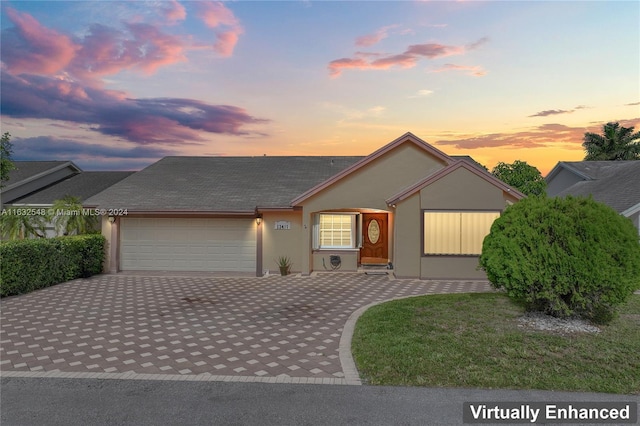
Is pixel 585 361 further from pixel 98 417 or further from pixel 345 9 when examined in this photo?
pixel 345 9

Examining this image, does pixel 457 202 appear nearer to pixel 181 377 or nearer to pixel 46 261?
pixel 181 377

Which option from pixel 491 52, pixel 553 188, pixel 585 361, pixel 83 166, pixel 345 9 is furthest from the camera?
pixel 553 188

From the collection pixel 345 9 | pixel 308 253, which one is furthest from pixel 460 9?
pixel 308 253

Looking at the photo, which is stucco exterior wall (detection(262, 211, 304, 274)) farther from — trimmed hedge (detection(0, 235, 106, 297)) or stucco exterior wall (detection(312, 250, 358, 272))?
trimmed hedge (detection(0, 235, 106, 297))

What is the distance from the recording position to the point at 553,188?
1298 inches

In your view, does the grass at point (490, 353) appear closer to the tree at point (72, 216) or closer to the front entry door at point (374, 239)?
the front entry door at point (374, 239)

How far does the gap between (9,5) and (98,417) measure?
16.6 m

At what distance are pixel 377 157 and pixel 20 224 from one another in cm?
1597

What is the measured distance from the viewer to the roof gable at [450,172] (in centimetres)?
1462

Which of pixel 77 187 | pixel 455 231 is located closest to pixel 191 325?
pixel 455 231

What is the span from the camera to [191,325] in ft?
29.2

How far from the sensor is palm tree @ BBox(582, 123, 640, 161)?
40.8 m

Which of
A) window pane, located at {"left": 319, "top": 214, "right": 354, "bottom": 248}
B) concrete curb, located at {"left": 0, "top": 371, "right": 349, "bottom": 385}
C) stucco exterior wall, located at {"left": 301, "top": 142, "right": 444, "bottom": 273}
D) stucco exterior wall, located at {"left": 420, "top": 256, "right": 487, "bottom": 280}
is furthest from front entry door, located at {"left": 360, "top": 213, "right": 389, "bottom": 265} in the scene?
concrete curb, located at {"left": 0, "top": 371, "right": 349, "bottom": 385}

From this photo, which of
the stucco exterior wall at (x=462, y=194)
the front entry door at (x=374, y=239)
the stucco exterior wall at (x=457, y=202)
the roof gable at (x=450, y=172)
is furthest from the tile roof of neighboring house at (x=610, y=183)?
the front entry door at (x=374, y=239)
